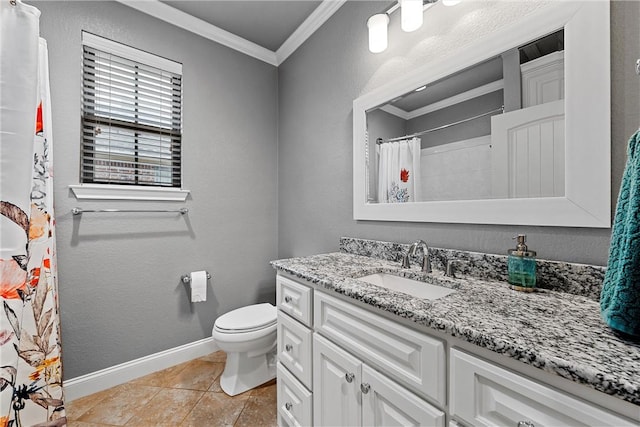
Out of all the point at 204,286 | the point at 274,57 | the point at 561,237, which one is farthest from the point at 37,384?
the point at 274,57

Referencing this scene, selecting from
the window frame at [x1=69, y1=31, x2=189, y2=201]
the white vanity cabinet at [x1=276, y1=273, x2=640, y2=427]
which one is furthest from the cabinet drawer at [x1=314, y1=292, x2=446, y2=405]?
the window frame at [x1=69, y1=31, x2=189, y2=201]

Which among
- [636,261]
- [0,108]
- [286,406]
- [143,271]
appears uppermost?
[0,108]

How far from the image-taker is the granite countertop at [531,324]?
464mm

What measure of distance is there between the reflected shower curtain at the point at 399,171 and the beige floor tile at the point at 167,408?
1671 mm

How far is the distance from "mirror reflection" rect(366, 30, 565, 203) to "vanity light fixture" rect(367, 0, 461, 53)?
0.95 ft

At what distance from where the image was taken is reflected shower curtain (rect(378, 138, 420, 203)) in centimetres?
138

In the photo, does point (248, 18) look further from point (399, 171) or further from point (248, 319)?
point (248, 319)

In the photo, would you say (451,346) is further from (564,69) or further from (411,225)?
(564,69)

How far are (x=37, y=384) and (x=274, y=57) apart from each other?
2.66 metres

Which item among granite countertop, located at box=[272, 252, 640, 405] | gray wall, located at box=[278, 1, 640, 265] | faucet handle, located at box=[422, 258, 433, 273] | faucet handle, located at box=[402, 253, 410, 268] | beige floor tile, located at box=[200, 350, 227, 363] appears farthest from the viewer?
beige floor tile, located at box=[200, 350, 227, 363]

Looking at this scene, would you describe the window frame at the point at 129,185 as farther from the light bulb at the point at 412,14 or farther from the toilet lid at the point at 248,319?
the light bulb at the point at 412,14

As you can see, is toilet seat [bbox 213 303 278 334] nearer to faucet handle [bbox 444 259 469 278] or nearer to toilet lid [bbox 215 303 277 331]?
toilet lid [bbox 215 303 277 331]

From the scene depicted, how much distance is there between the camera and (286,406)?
1.33 metres

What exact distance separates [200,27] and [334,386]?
256 centimetres
